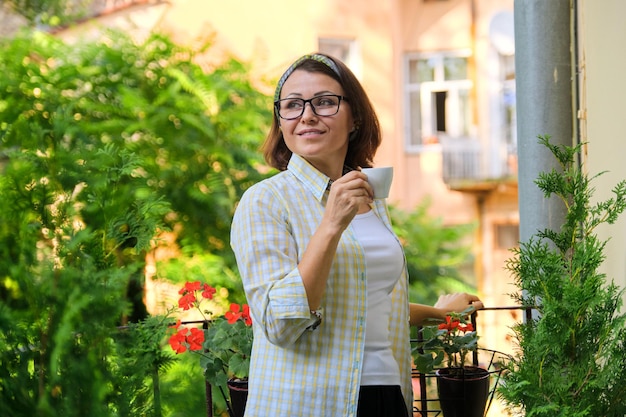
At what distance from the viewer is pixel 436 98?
14367 millimetres

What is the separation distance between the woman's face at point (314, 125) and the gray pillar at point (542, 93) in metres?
0.77

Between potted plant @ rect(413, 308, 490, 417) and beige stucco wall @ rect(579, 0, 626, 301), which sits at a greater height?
beige stucco wall @ rect(579, 0, 626, 301)

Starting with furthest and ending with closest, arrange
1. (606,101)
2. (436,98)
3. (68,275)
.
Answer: (436,98) → (606,101) → (68,275)

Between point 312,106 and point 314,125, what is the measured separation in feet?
0.13

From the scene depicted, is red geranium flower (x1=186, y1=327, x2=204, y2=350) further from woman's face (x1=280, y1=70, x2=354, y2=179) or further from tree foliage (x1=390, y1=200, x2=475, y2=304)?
tree foliage (x1=390, y1=200, x2=475, y2=304)

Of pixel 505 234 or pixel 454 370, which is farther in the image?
pixel 505 234

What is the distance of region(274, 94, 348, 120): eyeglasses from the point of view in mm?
1926

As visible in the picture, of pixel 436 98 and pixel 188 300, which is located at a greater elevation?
pixel 436 98

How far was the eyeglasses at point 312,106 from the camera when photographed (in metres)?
1.93

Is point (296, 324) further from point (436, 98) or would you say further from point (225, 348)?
point (436, 98)

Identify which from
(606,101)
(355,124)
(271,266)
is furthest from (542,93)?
(271,266)

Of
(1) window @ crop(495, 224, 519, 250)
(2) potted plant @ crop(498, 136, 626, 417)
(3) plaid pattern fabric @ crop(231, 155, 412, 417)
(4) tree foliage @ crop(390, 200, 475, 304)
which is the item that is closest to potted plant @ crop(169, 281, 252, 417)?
(3) plaid pattern fabric @ crop(231, 155, 412, 417)

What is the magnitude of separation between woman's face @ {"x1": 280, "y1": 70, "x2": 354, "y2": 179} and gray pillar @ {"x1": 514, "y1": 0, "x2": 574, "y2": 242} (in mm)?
773

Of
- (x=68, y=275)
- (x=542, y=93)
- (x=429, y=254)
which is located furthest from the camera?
(x=429, y=254)
